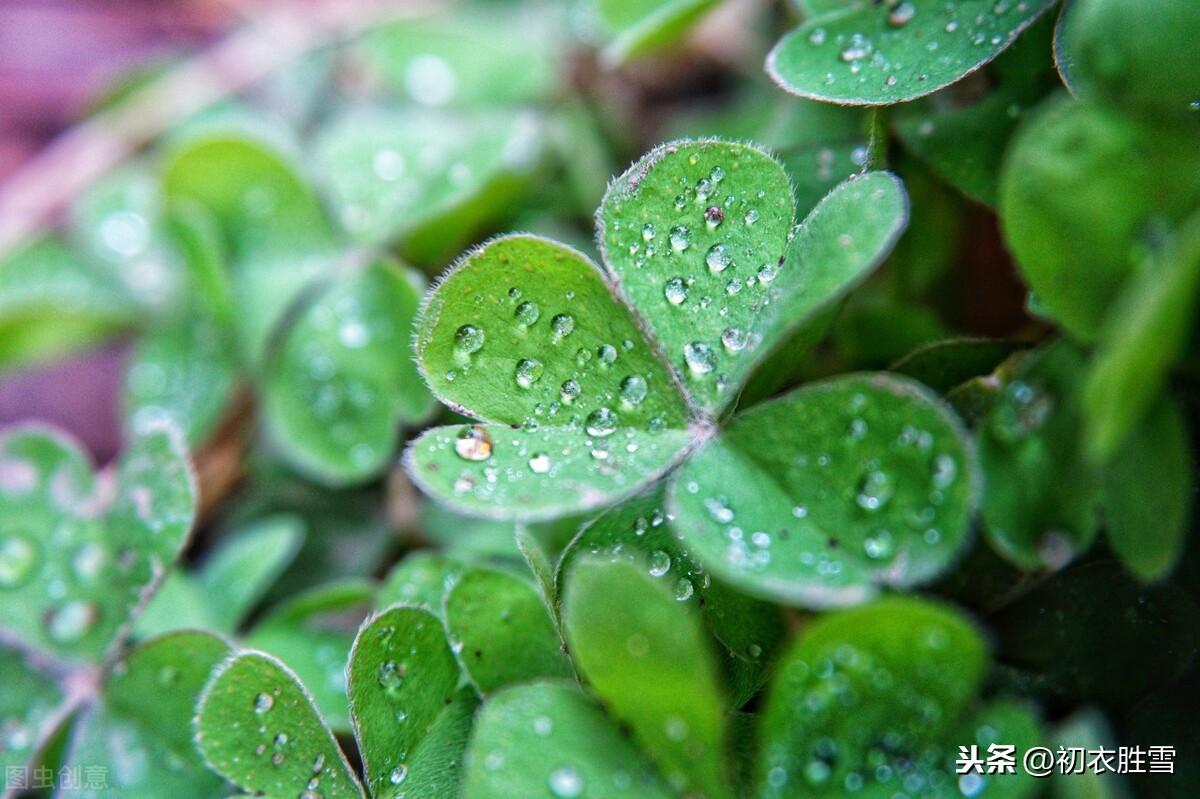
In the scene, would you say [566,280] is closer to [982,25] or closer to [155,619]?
[982,25]

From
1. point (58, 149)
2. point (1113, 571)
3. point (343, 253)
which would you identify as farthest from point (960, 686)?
point (58, 149)

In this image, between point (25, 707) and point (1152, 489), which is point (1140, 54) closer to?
point (1152, 489)

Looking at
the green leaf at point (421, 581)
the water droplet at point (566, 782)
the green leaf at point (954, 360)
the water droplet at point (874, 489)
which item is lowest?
the green leaf at point (421, 581)

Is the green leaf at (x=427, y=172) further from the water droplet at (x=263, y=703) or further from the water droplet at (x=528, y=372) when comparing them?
the water droplet at (x=263, y=703)

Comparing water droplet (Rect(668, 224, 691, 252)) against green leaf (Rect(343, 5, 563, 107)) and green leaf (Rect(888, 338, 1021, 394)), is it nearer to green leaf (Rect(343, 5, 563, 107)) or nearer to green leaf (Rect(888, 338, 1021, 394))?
green leaf (Rect(888, 338, 1021, 394))

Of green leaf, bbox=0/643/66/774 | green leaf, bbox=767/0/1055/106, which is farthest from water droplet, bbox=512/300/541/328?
green leaf, bbox=0/643/66/774

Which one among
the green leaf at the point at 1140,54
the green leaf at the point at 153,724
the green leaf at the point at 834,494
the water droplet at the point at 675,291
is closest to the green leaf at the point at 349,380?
the green leaf at the point at 153,724
